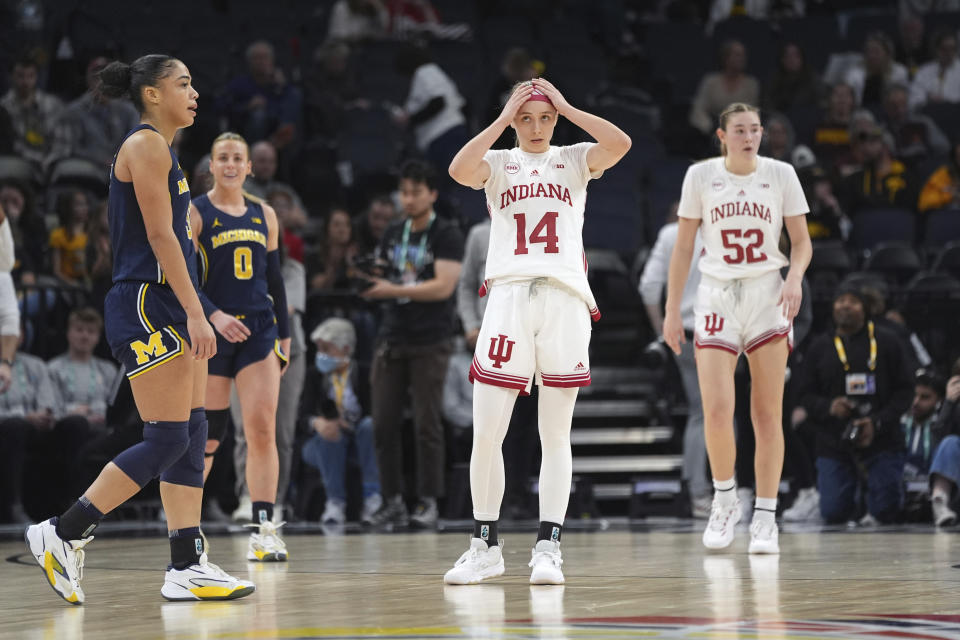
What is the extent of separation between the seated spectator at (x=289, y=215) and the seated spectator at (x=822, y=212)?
419 cm

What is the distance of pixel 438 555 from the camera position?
682 centimetres

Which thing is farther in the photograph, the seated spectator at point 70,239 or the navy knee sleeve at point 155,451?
the seated spectator at point 70,239

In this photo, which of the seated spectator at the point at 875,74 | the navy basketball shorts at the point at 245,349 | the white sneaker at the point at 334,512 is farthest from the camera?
the seated spectator at the point at 875,74

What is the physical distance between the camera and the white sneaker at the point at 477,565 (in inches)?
210

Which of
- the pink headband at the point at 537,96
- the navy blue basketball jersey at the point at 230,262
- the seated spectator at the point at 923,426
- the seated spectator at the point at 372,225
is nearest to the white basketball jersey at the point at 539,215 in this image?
the pink headband at the point at 537,96

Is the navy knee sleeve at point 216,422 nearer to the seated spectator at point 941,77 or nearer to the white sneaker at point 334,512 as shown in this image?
the white sneaker at point 334,512

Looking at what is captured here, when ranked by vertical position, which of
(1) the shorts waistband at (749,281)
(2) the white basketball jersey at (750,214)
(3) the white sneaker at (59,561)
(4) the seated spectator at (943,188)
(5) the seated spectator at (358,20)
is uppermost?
(5) the seated spectator at (358,20)

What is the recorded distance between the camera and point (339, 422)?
9812mm

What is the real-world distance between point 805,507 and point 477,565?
473cm

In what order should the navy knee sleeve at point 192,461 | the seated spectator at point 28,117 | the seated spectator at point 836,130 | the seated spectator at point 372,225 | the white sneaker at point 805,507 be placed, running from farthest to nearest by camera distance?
the seated spectator at point 836,130
the seated spectator at point 28,117
the seated spectator at point 372,225
the white sneaker at point 805,507
the navy knee sleeve at point 192,461

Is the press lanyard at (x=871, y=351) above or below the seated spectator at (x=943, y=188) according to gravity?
below

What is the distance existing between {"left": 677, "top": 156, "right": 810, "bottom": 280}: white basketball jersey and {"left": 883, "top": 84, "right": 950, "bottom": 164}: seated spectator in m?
7.01

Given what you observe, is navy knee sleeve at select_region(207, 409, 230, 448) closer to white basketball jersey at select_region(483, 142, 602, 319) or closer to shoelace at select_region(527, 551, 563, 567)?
white basketball jersey at select_region(483, 142, 602, 319)

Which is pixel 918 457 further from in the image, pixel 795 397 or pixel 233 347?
pixel 233 347
